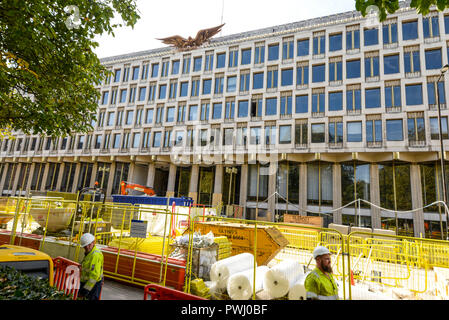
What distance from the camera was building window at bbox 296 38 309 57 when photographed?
93.6ft

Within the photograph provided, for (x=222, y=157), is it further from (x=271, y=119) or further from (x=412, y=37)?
(x=412, y=37)

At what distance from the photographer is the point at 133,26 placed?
7.35 metres

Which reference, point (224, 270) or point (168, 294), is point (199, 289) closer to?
point (224, 270)

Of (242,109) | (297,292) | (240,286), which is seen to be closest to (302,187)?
(242,109)

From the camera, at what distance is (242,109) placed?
30188 mm

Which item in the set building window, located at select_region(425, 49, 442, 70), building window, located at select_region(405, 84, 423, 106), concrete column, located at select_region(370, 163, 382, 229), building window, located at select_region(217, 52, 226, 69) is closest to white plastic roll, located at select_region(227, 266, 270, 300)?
concrete column, located at select_region(370, 163, 382, 229)

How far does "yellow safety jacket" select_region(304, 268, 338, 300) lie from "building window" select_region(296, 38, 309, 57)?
29265mm

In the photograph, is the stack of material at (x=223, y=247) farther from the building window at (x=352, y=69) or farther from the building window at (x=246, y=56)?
the building window at (x=246, y=56)

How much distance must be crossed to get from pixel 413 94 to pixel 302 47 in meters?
12.5

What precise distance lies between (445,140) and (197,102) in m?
26.4

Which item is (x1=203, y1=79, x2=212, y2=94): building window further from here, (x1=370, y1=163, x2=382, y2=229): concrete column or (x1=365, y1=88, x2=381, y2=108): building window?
(x1=370, y1=163, x2=382, y2=229): concrete column

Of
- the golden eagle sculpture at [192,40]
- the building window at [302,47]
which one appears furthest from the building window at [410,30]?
the golden eagle sculpture at [192,40]
